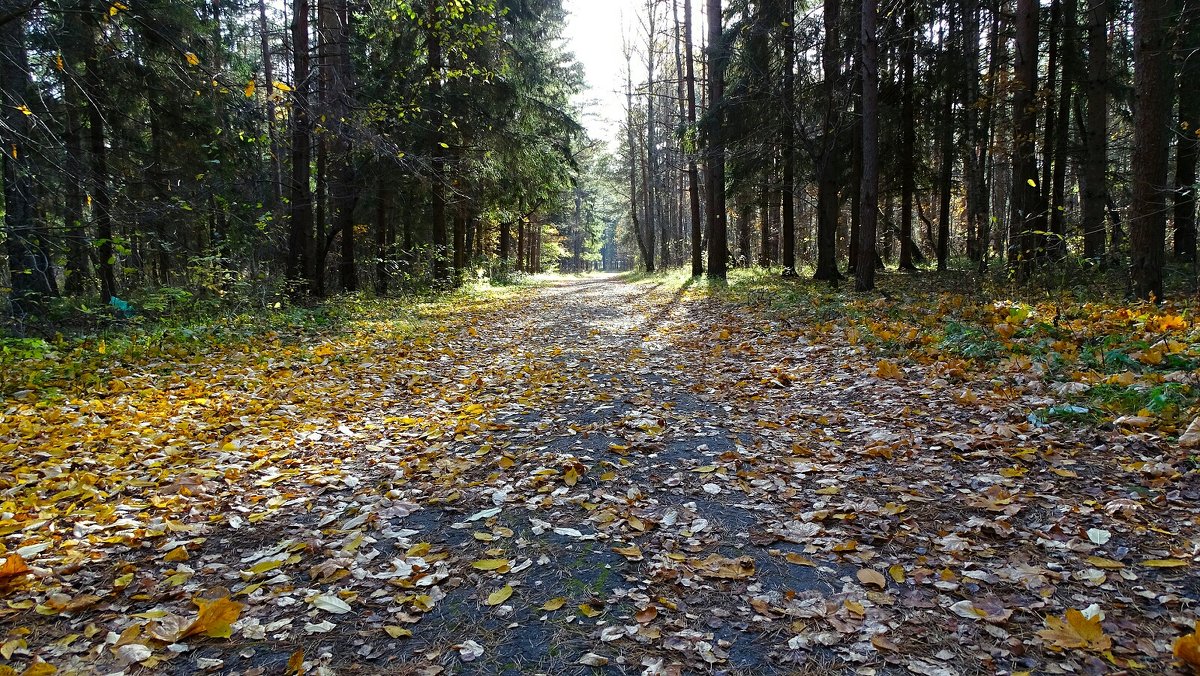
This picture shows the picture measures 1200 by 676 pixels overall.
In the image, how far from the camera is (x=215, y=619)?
255 cm

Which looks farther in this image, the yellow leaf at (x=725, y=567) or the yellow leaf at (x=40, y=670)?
the yellow leaf at (x=725, y=567)

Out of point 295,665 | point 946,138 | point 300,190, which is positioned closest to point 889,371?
point 295,665

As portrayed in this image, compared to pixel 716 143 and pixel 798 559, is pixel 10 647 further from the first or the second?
pixel 716 143

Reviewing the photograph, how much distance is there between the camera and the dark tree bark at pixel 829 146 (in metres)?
13.3

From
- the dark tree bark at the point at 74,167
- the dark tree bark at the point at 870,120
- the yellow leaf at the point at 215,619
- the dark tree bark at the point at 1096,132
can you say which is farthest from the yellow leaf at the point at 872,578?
the dark tree bark at the point at 1096,132

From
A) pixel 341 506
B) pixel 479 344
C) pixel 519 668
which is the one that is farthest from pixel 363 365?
pixel 519 668

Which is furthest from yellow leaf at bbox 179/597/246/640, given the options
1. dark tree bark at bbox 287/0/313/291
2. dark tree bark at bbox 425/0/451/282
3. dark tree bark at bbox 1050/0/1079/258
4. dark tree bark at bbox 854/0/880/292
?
dark tree bark at bbox 1050/0/1079/258

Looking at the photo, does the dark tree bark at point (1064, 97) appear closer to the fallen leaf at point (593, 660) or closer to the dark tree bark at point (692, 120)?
the dark tree bark at point (692, 120)

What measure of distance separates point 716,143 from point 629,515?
1425 cm

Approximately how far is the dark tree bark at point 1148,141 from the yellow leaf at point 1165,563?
5249 millimetres

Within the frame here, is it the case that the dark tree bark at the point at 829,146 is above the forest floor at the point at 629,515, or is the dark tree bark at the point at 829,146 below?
above

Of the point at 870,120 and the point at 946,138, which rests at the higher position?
the point at 946,138

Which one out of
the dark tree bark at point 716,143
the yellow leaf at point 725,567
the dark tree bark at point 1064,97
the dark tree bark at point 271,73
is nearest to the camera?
the yellow leaf at point 725,567

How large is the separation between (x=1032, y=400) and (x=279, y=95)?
20.8 ft
